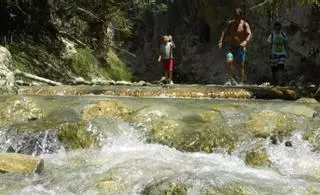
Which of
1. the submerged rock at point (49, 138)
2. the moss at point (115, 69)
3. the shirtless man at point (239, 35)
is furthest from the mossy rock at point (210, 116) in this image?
the moss at point (115, 69)

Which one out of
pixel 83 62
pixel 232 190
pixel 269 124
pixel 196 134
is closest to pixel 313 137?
pixel 269 124

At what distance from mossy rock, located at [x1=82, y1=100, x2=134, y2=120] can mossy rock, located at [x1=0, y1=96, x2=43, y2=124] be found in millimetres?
706

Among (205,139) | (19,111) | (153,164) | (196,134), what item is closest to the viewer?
(153,164)

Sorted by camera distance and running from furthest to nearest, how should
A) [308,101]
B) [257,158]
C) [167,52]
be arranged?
[167,52]
[308,101]
[257,158]

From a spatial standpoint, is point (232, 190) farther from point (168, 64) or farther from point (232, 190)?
point (168, 64)

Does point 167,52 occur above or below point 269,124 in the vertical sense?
above

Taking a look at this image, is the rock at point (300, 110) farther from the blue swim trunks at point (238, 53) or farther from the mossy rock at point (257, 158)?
the blue swim trunks at point (238, 53)

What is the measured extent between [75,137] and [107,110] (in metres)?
1.12

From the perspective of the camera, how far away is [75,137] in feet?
27.2

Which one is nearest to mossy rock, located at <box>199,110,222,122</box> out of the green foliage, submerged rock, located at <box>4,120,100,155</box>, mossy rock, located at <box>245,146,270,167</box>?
mossy rock, located at <box>245,146,270,167</box>

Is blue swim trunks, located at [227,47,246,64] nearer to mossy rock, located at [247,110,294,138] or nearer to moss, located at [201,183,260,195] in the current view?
mossy rock, located at [247,110,294,138]

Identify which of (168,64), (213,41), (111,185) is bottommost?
(111,185)

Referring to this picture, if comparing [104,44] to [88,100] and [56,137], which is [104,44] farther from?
[56,137]

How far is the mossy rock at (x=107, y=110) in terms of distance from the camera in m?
9.19
